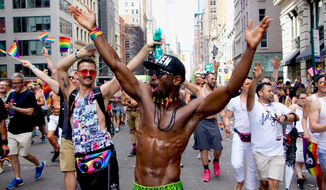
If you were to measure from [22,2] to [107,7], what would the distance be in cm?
2741

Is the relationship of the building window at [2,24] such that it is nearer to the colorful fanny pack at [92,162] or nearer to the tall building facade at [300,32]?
the tall building facade at [300,32]

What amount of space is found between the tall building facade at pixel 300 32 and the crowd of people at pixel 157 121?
1360 centimetres

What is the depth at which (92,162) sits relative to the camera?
381 cm

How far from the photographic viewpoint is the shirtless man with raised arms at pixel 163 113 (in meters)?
2.78

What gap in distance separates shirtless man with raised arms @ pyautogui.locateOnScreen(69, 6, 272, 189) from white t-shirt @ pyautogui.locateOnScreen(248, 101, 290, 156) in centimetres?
209

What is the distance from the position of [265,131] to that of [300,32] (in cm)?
2056

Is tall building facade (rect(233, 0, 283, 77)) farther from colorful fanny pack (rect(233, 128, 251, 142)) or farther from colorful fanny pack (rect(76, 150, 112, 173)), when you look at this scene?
colorful fanny pack (rect(76, 150, 112, 173))

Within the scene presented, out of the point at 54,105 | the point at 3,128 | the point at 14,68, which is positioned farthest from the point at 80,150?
the point at 14,68

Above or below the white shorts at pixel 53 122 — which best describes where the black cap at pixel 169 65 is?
above

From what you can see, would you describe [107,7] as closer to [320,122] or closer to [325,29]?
[325,29]

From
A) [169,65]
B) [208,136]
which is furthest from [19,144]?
[169,65]

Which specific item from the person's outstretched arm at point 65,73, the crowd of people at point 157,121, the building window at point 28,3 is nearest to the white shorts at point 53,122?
the crowd of people at point 157,121

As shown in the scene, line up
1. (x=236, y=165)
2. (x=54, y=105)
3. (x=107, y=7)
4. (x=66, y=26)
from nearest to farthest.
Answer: (x=236, y=165)
(x=54, y=105)
(x=66, y=26)
(x=107, y=7)

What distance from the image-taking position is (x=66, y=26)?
4747cm
